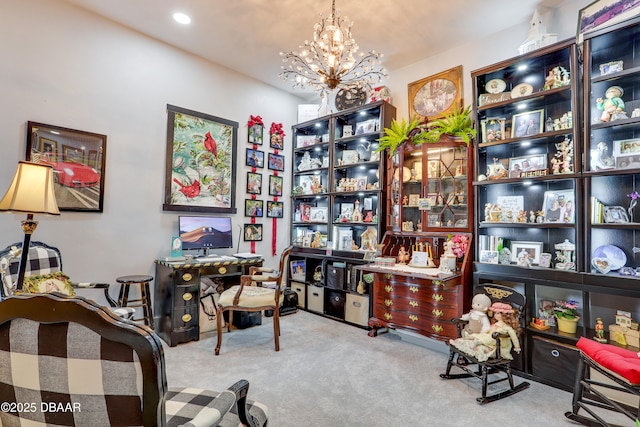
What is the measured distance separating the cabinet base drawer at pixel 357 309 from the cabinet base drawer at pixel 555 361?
174cm

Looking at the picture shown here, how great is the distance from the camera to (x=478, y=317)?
2.73 m

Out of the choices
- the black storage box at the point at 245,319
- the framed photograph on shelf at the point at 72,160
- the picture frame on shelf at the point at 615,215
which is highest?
the framed photograph on shelf at the point at 72,160

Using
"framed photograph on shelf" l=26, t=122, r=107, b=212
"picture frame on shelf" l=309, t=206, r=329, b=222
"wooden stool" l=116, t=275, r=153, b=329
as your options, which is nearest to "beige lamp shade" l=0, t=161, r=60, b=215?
"framed photograph on shelf" l=26, t=122, r=107, b=212

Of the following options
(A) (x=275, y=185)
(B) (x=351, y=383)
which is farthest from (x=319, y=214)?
(B) (x=351, y=383)

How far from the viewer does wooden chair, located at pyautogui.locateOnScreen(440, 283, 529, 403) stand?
233 cm

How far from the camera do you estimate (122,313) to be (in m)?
2.41

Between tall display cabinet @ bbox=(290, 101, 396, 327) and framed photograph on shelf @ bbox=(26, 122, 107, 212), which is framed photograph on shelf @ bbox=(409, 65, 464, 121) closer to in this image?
tall display cabinet @ bbox=(290, 101, 396, 327)

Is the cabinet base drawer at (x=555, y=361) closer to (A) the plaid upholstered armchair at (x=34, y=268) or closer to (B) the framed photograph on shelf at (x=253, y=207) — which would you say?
(A) the plaid upholstered armchair at (x=34, y=268)

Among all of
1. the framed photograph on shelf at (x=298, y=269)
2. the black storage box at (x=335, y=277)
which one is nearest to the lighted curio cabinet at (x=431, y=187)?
the black storage box at (x=335, y=277)

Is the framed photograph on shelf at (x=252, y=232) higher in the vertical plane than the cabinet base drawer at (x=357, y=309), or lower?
higher

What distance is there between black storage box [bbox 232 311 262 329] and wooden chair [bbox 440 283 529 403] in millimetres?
2235

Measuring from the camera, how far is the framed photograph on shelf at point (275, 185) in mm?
4922

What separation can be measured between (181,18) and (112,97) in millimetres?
1140

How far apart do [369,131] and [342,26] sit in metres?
1.31
